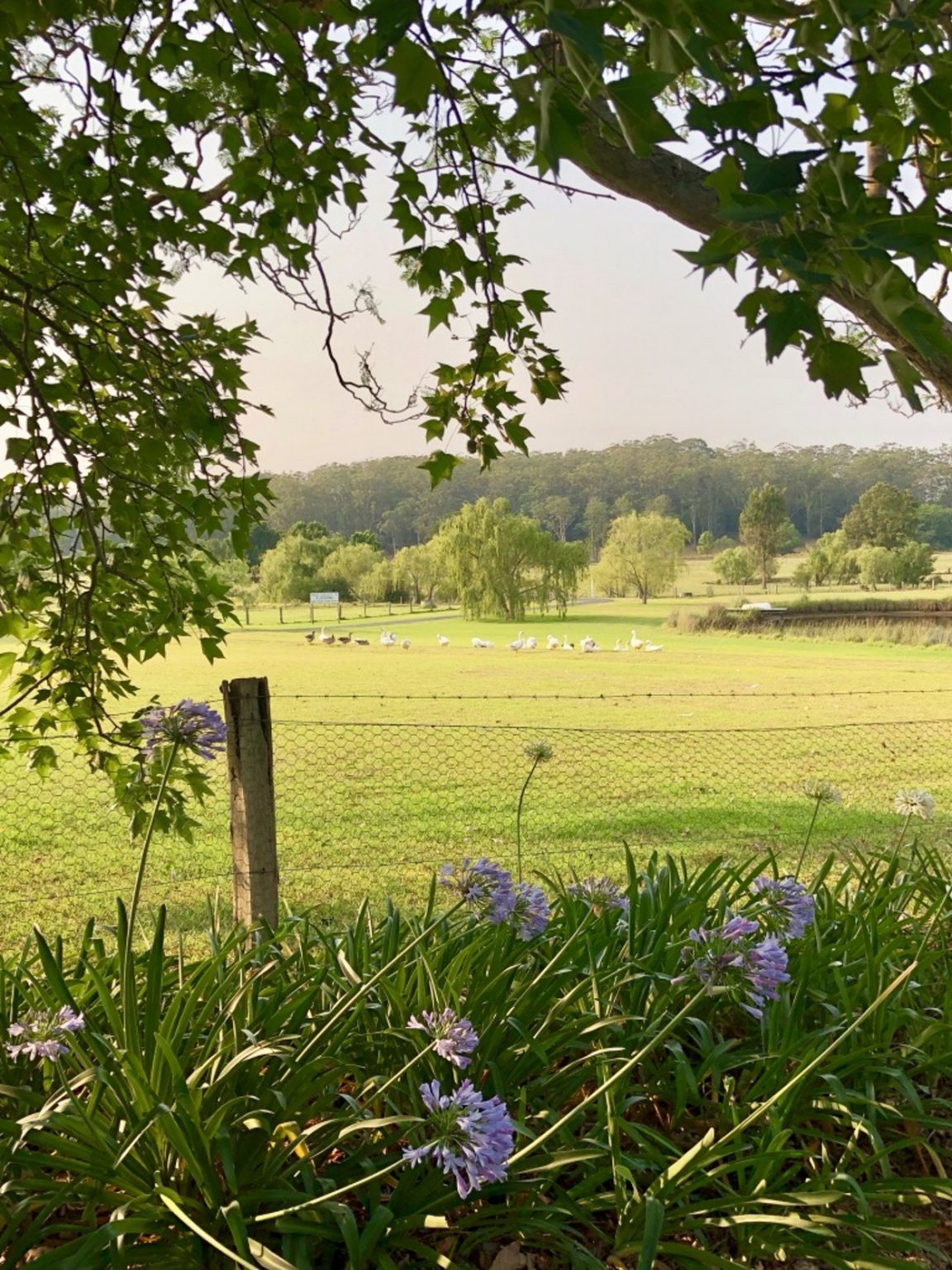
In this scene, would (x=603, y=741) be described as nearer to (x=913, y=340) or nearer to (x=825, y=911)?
(x=825, y=911)

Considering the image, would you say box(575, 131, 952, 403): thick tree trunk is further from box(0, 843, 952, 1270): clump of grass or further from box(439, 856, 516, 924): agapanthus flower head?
box(439, 856, 516, 924): agapanthus flower head

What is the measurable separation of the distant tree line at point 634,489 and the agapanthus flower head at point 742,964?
36.4 m

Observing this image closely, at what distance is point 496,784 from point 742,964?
7.75m

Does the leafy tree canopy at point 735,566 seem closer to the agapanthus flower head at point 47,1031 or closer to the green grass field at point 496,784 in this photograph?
the green grass field at point 496,784

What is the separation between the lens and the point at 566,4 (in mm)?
767

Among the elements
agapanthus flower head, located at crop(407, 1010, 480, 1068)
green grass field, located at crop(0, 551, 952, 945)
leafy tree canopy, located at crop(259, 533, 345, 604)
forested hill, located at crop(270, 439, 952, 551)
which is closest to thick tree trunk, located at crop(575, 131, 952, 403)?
green grass field, located at crop(0, 551, 952, 945)

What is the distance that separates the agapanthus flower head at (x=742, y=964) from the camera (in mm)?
1163

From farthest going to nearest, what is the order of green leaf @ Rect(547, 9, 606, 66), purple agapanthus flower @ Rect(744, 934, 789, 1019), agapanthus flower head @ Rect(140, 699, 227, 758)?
agapanthus flower head @ Rect(140, 699, 227, 758) < purple agapanthus flower @ Rect(744, 934, 789, 1019) < green leaf @ Rect(547, 9, 606, 66)

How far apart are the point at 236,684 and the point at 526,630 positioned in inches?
1537

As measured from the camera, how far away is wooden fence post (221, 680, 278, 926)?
2.47 m

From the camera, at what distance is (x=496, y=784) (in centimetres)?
884

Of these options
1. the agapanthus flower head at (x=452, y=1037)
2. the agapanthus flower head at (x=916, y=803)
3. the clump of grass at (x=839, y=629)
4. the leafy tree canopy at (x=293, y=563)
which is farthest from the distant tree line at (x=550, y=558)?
the agapanthus flower head at (x=452, y=1037)

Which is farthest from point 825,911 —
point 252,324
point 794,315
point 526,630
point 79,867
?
point 526,630

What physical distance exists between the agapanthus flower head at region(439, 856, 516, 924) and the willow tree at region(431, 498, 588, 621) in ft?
126
